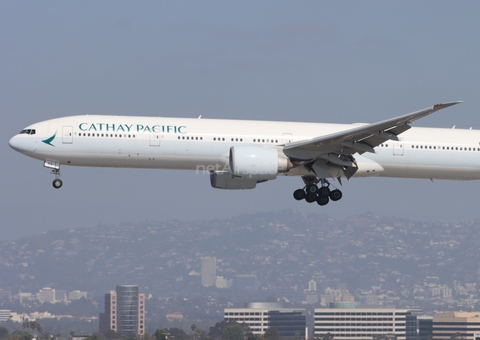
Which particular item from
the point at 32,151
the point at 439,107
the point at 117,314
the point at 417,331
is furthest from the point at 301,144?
the point at 117,314

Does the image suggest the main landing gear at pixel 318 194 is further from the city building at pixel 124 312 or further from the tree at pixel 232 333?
the city building at pixel 124 312

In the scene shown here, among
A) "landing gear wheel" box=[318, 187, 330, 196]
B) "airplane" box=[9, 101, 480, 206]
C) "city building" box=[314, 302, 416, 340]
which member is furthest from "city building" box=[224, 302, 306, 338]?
"airplane" box=[9, 101, 480, 206]

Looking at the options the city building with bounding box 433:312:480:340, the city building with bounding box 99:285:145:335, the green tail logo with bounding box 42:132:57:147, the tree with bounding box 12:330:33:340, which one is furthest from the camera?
the city building with bounding box 99:285:145:335

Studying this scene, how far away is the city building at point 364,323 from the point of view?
155250mm

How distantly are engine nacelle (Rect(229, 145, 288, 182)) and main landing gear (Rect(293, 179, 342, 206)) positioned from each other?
471 cm

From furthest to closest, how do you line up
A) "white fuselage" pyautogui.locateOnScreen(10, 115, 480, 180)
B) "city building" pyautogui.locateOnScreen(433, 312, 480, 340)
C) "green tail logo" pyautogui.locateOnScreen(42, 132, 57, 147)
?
"city building" pyautogui.locateOnScreen(433, 312, 480, 340), "green tail logo" pyautogui.locateOnScreen(42, 132, 57, 147), "white fuselage" pyautogui.locateOnScreen(10, 115, 480, 180)

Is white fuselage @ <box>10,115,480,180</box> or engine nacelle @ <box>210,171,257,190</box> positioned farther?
engine nacelle @ <box>210,171,257,190</box>

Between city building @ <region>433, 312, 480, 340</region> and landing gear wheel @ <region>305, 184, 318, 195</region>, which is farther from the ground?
landing gear wheel @ <region>305, 184, 318, 195</region>

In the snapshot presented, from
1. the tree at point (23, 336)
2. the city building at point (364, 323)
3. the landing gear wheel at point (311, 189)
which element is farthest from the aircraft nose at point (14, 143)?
the city building at point (364, 323)

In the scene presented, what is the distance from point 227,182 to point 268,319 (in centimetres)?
11518

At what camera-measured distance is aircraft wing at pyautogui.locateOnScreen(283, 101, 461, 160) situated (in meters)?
39.8

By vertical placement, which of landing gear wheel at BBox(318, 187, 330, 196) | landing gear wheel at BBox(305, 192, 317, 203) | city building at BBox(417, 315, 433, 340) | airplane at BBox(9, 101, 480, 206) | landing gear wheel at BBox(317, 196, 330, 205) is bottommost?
city building at BBox(417, 315, 433, 340)

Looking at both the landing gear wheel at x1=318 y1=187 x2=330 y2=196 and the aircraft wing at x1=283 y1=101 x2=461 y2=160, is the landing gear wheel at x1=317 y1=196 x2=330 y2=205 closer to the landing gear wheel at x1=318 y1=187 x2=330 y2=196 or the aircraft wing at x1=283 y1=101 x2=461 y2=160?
the landing gear wheel at x1=318 y1=187 x2=330 y2=196

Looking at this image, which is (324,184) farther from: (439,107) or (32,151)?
(32,151)
